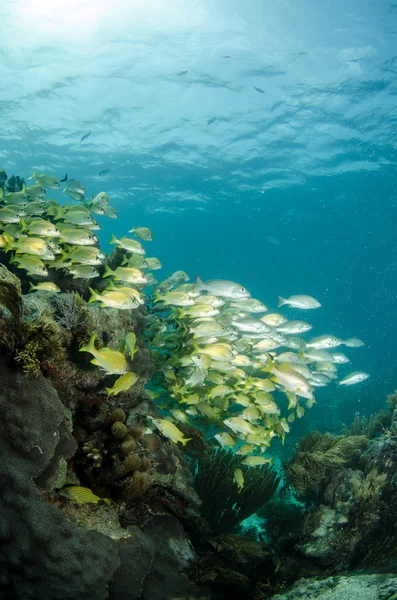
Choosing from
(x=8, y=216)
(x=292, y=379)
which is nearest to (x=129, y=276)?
(x=8, y=216)

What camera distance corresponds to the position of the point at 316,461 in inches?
280

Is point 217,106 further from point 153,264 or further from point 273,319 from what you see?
point 273,319

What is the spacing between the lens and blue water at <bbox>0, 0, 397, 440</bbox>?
1855cm

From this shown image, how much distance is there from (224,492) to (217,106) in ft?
84.8

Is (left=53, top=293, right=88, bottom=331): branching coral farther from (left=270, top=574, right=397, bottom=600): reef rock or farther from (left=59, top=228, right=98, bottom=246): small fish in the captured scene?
(left=270, top=574, right=397, bottom=600): reef rock

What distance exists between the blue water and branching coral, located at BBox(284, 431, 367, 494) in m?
8.90

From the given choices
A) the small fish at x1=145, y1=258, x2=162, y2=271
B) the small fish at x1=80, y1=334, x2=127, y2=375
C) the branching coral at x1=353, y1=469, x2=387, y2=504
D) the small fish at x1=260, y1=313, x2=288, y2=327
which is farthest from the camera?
the small fish at x1=260, y1=313, x2=288, y2=327

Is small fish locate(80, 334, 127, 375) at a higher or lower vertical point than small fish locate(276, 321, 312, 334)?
lower

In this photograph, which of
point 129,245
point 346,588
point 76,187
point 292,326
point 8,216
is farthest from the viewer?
point 76,187

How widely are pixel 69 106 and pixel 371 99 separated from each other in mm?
20888

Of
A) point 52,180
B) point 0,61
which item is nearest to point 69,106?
point 0,61

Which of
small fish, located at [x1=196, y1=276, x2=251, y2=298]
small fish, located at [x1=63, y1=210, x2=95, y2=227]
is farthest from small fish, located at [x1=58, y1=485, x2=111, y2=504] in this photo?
small fish, located at [x1=63, y1=210, x2=95, y2=227]

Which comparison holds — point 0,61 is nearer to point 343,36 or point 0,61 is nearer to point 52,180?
point 52,180

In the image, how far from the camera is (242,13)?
60.0 feet
